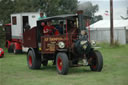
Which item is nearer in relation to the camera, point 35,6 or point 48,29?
point 48,29

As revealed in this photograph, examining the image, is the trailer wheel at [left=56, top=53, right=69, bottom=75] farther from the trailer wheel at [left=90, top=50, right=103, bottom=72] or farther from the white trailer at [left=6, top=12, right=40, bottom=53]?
the white trailer at [left=6, top=12, right=40, bottom=53]

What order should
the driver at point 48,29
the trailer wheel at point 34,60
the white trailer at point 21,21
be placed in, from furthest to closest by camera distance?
the white trailer at point 21,21 < the trailer wheel at point 34,60 < the driver at point 48,29

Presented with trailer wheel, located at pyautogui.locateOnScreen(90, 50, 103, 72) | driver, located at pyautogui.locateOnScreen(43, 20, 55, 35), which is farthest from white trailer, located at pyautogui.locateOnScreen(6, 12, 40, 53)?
trailer wheel, located at pyautogui.locateOnScreen(90, 50, 103, 72)

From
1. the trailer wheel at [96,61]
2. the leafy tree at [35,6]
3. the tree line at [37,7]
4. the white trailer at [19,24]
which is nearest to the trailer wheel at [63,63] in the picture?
the trailer wheel at [96,61]

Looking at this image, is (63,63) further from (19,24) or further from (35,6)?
(35,6)

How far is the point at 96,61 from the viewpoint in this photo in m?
11.3

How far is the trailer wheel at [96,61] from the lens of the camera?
441 inches

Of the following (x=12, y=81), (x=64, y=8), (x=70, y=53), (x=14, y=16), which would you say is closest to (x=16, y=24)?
(x=14, y=16)

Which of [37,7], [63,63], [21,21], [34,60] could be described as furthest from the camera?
[37,7]

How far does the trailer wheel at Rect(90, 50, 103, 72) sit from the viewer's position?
11208 mm

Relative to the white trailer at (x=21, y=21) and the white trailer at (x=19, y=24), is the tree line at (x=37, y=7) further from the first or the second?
the white trailer at (x=21, y=21)

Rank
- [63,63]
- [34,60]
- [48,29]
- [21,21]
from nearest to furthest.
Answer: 1. [63,63]
2. [48,29]
3. [34,60]
4. [21,21]

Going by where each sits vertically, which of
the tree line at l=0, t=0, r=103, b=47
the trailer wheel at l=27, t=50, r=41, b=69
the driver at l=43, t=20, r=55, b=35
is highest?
the tree line at l=0, t=0, r=103, b=47

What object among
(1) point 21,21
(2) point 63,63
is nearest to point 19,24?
(1) point 21,21
